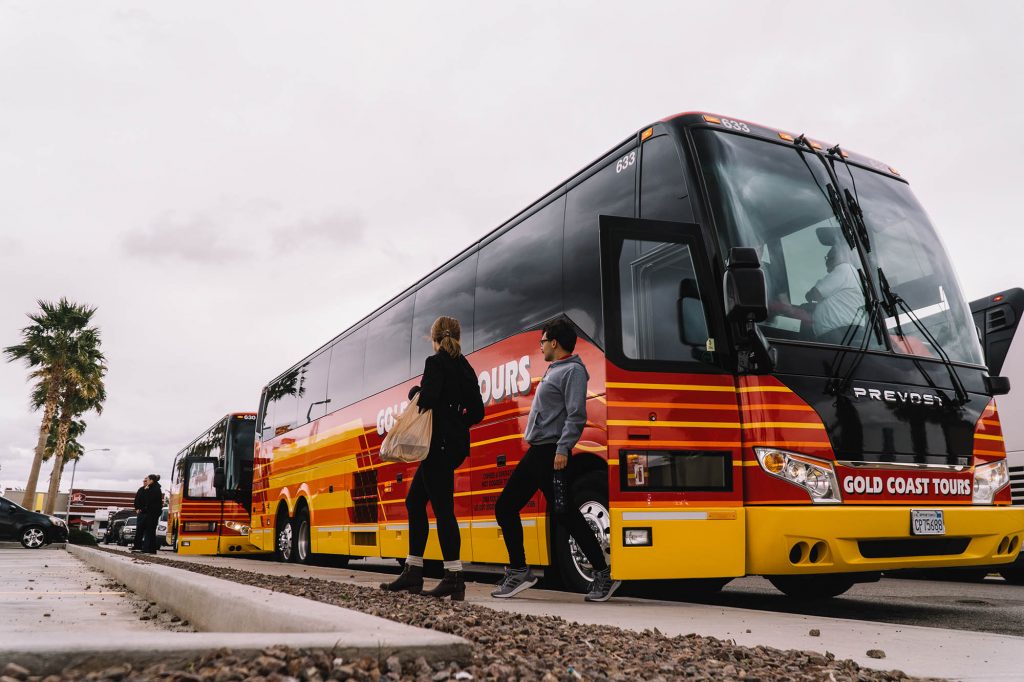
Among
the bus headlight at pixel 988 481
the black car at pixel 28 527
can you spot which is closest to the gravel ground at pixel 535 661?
the bus headlight at pixel 988 481

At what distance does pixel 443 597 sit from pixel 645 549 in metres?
1.35

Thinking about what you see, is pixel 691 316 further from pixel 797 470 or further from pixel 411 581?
pixel 411 581

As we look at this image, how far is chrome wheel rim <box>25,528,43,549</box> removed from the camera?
1026 inches

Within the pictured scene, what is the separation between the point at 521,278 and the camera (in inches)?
332

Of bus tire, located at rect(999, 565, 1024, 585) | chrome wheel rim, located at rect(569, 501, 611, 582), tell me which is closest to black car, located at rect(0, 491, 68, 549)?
chrome wheel rim, located at rect(569, 501, 611, 582)

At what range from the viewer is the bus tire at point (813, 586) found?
7.39 m

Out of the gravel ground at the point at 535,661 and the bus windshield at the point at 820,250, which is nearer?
the gravel ground at the point at 535,661

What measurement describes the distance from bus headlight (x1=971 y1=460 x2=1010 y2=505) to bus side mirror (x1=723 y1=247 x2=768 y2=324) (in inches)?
87.2

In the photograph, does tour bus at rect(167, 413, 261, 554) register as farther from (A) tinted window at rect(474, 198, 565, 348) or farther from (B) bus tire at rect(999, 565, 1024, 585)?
(B) bus tire at rect(999, 565, 1024, 585)

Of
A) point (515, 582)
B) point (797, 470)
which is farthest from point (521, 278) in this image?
point (797, 470)

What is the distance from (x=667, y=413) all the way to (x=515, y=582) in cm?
167

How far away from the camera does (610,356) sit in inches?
235

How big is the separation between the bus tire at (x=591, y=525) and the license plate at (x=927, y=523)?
207 cm

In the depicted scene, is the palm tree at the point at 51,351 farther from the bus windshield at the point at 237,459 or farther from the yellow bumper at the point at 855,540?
the yellow bumper at the point at 855,540
